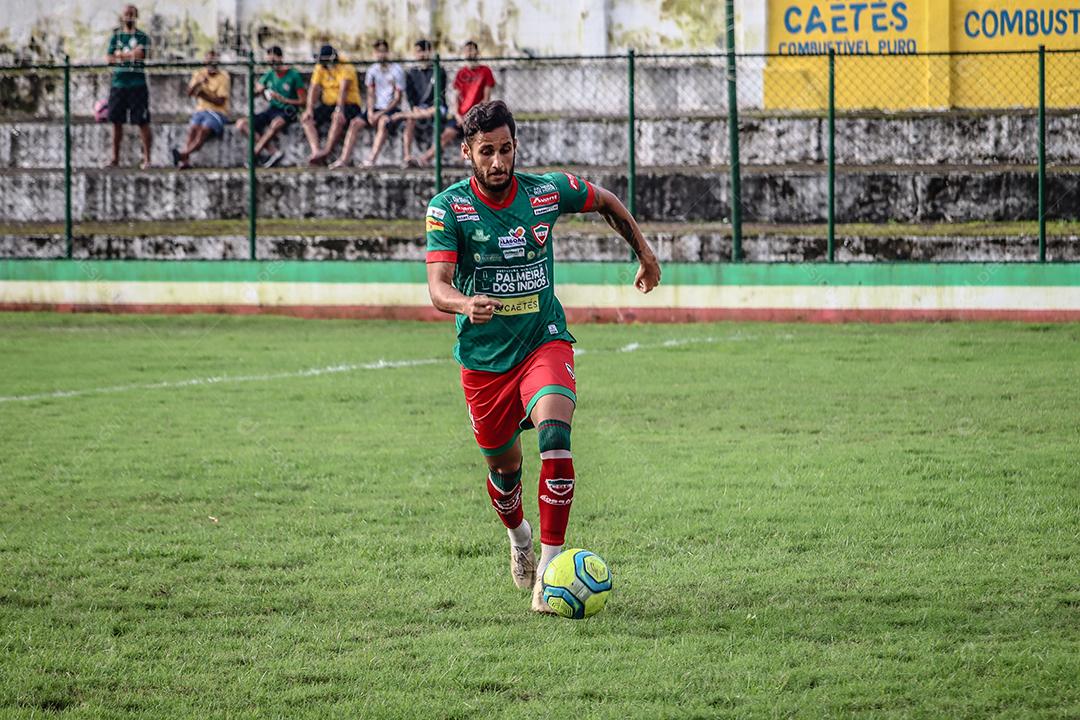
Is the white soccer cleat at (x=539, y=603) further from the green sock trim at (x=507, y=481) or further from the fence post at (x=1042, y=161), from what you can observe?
the fence post at (x=1042, y=161)

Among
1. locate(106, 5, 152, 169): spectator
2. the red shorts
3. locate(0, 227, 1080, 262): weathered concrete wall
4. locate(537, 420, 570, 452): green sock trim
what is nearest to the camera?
locate(537, 420, 570, 452): green sock trim

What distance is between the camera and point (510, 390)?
6.28m

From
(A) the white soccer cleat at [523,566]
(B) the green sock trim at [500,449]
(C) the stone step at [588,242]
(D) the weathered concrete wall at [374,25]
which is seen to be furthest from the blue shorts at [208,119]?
(A) the white soccer cleat at [523,566]

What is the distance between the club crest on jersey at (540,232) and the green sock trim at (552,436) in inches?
33.2

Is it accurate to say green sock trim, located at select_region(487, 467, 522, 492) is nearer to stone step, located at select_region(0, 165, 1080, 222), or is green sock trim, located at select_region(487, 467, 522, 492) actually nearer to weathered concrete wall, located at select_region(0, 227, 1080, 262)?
weathered concrete wall, located at select_region(0, 227, 1080, 262)

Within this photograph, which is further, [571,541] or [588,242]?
[588,242]

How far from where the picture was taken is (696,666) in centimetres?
494

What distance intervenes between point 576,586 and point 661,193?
50.9 ft

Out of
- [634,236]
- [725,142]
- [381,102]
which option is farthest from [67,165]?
[634,236]

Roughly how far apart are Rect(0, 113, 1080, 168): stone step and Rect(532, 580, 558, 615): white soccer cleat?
53.1 feet

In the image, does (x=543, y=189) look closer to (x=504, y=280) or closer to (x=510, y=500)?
(x=504, y=280)

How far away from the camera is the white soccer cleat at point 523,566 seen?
6199mm

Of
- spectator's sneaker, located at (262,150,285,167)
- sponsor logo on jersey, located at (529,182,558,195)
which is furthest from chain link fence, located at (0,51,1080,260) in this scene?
sponsor logo on jersey, located at (529,182,558,195)

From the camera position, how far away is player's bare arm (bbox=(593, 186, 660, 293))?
21.7 feet
